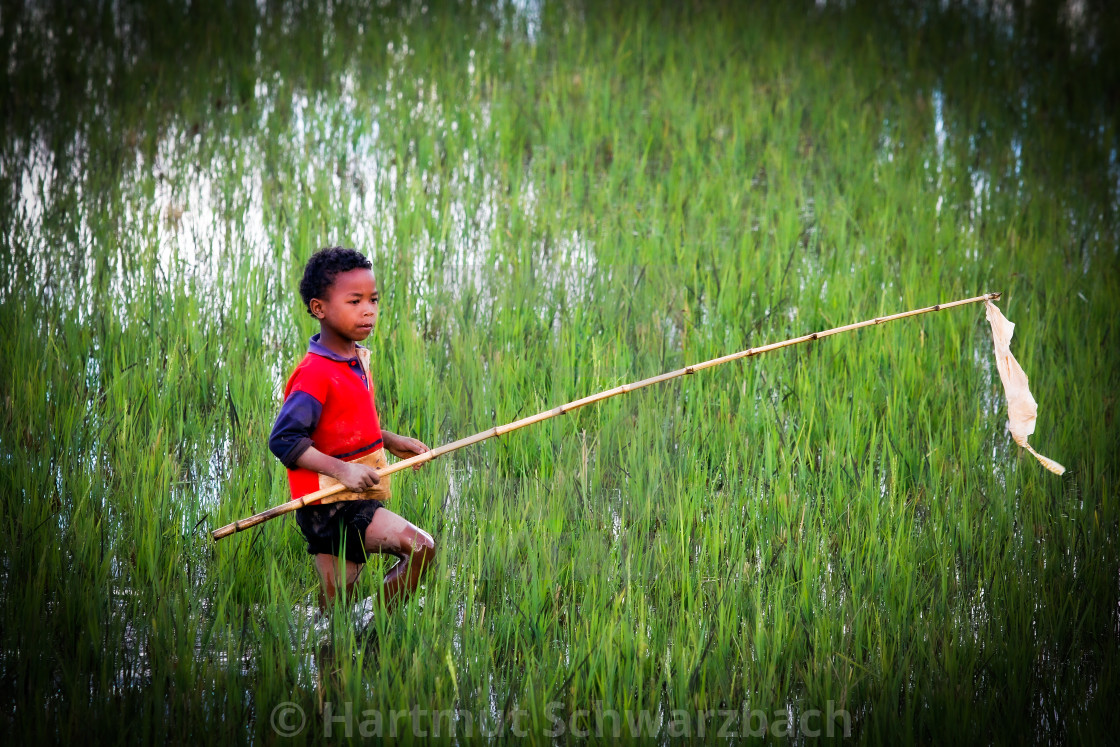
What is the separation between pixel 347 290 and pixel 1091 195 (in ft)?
15.6

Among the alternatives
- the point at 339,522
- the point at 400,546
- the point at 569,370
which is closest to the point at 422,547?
the point at 400,546

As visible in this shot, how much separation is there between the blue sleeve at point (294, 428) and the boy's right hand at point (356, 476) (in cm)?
10

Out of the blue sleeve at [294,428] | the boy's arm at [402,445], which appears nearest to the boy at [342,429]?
the blue sleeve at [294,428]

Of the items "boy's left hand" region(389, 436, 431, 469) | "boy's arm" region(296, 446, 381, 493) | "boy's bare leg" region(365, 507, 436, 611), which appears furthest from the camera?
"boy's left hand" region(389, 436, 431, 469)

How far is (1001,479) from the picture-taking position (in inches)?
135

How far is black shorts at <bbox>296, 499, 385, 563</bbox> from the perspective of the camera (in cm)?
253

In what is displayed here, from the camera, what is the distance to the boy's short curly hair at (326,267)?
2.49 m

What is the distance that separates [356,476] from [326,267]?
0.52 metres

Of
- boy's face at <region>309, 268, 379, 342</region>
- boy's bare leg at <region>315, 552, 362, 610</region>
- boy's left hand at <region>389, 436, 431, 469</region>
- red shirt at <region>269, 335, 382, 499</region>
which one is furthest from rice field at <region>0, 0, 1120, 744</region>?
boy's face at <region>309, 268, 379, 342</region>

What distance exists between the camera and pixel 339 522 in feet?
8.34

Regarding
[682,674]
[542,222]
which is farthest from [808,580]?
[542,222]

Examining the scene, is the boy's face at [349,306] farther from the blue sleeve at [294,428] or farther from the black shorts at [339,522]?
the black shorts at [339,522]

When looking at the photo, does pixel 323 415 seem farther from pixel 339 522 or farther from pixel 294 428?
pixel 339 522

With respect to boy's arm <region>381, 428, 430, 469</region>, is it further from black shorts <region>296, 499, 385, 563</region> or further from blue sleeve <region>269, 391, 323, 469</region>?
blue sleeve <region>269, 391, 323, 469</region>
